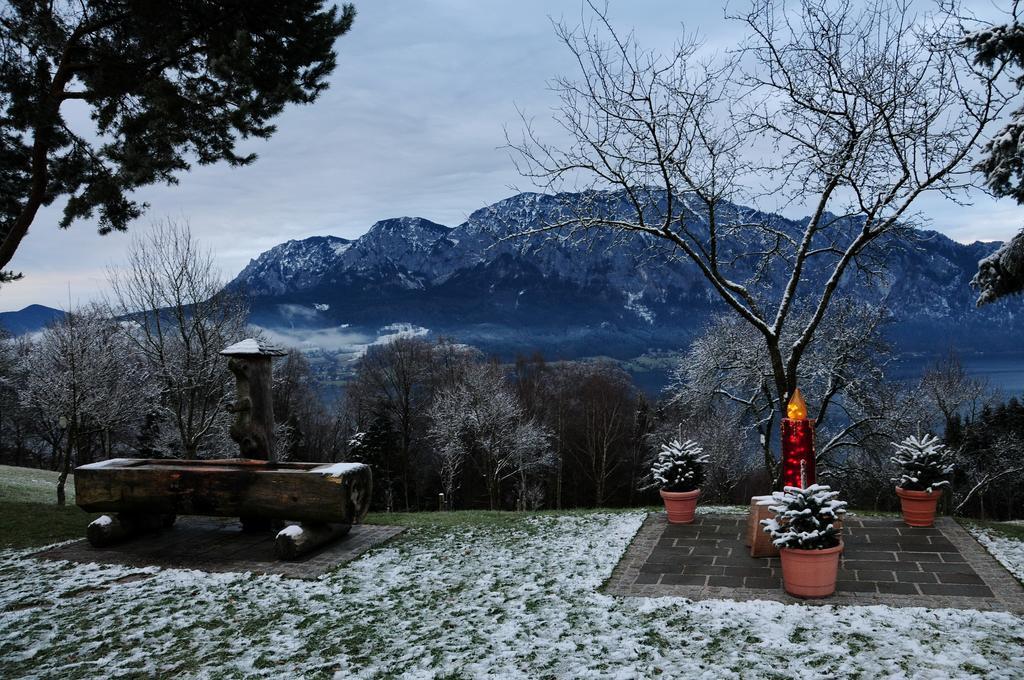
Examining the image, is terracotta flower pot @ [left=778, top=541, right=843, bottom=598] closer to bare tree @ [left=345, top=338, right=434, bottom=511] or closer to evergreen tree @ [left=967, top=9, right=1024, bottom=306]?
evergreen tree @ [left=967, top=9, right=1024, bottom=306]

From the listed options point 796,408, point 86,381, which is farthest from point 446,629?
point 86,381

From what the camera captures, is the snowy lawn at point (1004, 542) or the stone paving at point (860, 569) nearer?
the stone paving at point (860, 569)

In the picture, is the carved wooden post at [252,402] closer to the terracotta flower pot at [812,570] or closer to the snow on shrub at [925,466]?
the terracotta flower pot at [812,570]

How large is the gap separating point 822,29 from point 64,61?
11.0 meters

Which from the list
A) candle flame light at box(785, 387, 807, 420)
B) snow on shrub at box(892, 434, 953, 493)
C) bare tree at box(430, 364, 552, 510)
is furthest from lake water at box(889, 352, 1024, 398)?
bare tree at box(430, 364, 552, 510)

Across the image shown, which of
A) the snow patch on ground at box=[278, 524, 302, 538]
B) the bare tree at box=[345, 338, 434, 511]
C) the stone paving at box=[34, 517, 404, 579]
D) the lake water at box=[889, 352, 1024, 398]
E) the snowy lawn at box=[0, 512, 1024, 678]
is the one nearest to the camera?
the snowy lawn at box=[0, 512, 1024, 678]

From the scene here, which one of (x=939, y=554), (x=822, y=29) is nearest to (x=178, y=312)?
(x=822, y=29)

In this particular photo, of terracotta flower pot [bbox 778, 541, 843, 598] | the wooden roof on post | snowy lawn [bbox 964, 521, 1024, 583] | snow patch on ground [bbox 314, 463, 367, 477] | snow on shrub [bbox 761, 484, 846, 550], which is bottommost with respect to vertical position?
snowy lawn [bbox 964, 521, 1024, 583]

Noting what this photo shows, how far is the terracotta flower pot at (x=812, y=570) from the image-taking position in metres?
6.43

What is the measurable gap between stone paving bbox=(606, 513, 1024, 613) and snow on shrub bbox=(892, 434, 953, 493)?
0.65 m

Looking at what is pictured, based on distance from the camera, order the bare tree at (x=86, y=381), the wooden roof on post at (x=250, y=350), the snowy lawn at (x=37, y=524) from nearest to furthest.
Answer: the wooden roof on post at (x=250, y=350) < the snowy lawn at (x=37, y=524) < the bare tree at (x=86, y=381)

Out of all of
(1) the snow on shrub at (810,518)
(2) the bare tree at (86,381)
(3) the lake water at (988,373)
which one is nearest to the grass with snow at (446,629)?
(1) the snow on shrub at (810,518)

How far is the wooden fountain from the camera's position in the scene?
8.27 metres

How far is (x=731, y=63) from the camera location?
9.12 metres
